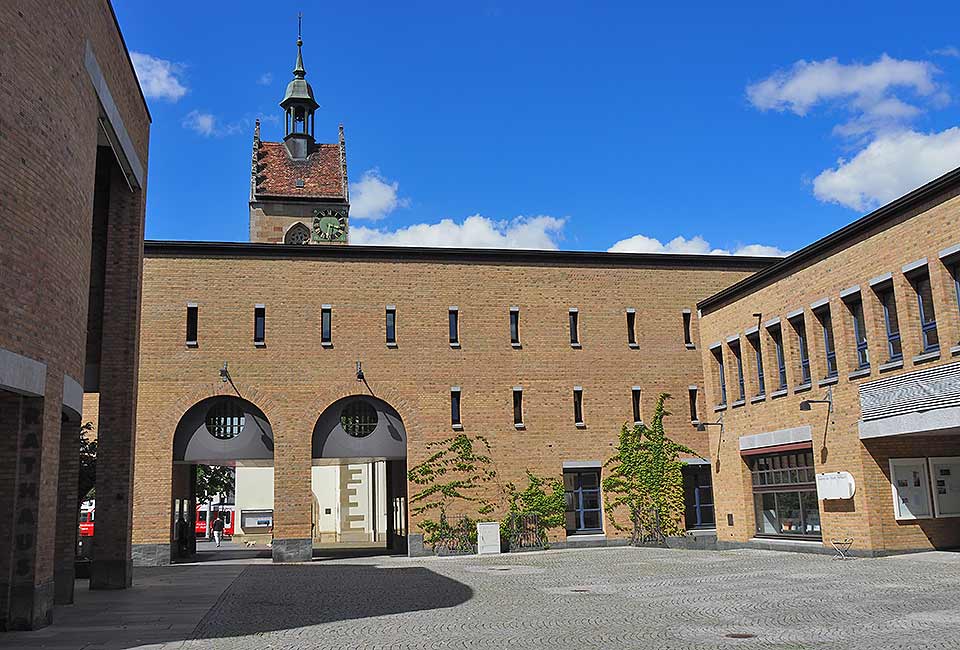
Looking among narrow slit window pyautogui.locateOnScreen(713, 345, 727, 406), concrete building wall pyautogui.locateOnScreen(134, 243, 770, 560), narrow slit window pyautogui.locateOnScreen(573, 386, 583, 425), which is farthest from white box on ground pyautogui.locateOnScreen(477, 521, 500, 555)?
narrow slit window pyautogui.locateOnScreen(713, 345, 727, 406)

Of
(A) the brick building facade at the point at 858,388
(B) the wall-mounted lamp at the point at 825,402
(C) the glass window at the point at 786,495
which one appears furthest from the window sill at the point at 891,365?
(C) the glass window at the point at 786,495

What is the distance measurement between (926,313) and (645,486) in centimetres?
1336

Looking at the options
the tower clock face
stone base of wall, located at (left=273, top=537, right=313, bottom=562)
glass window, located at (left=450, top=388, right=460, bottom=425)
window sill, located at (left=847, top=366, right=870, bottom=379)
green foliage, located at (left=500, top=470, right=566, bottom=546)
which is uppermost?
the tower clock face

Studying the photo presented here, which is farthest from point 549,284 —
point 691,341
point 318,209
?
point 318,209

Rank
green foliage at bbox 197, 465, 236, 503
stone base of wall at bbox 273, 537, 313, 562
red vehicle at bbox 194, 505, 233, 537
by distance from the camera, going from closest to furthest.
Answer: stone base of wall at bbox 273, 537, 313, 562
green foliage at bbox 197, 465, 236, 503
red vehicle at bbox 194, 505, 233, 537

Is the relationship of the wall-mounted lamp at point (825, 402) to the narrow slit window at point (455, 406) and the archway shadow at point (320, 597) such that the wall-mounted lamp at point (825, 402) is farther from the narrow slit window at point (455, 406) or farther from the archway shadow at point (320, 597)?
the narrow slit window at point (455, 406)

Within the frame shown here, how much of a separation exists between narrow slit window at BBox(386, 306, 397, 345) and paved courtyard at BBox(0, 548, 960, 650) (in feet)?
31.1

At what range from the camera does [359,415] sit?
31938 mm

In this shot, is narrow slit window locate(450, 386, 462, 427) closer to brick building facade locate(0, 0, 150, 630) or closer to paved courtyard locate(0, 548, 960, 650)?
paved courtyard locate(0, 548, 960, 650)

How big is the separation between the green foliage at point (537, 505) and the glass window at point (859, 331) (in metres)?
11.8

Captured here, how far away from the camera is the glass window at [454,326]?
107ft

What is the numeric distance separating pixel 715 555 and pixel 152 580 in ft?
49.8

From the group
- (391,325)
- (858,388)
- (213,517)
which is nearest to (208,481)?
(213,517)

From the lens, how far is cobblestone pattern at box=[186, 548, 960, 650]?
12.1m
